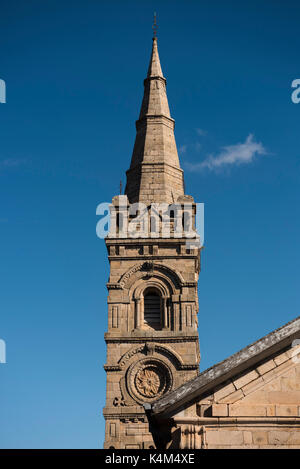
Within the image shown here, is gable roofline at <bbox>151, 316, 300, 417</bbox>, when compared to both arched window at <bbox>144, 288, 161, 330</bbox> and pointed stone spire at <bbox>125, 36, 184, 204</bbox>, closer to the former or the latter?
arched window at <bbox>144, 288, 161, 330</bbox>

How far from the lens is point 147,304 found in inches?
1399

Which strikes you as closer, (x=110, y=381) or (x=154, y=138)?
(x=110, y=381)

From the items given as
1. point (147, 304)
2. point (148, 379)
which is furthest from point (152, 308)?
point (148, 379)

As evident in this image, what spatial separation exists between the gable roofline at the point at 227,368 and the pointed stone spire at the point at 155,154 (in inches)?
1007

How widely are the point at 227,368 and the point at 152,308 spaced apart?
23357 millimetres

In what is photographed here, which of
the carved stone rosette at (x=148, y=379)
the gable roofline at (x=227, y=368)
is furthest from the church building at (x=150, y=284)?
the gable roofline at (x=227, y=368)

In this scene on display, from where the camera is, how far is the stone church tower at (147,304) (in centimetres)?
3306

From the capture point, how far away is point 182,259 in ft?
118

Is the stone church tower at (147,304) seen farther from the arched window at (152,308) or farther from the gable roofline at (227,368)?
the gable roofline at (227,368)

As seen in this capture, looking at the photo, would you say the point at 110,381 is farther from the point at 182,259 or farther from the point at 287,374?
the point at 287,374

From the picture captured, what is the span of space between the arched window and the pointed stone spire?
4.70 metres

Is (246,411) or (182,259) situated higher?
(182,259)

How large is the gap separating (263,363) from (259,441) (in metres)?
1.21
